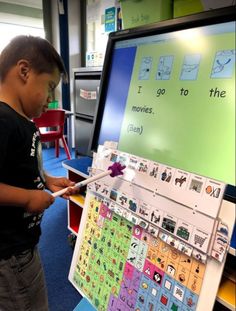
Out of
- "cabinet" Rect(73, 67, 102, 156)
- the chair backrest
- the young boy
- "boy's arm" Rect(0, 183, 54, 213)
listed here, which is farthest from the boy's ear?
the chair backrest

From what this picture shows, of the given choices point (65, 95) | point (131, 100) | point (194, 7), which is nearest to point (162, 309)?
point (131, 100)

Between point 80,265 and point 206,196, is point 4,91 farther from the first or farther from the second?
point 80,265

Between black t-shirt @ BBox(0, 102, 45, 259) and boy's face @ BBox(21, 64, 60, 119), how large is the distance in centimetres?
4

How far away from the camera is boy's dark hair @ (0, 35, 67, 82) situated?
27.4 inches

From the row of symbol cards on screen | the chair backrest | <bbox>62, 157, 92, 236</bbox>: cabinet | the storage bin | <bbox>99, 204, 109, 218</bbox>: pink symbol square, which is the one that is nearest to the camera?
the row of symbol cards on screen

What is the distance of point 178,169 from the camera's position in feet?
2.16

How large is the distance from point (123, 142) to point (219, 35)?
403 mm

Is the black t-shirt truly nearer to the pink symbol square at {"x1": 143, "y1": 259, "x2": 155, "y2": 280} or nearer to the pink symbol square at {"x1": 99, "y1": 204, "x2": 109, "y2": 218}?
the pink symbol square at {"x1": 99, "y1": 204, "x2": 109, "y2": 218}

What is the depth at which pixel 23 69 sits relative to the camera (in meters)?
0.69

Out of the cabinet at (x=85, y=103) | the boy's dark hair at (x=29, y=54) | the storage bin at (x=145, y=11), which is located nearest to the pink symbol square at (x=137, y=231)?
the boy's dark hair at (x=29, y=54)

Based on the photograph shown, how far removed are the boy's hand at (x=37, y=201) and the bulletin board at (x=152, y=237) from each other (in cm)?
23

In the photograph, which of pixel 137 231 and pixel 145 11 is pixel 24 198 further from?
pixel 145 11

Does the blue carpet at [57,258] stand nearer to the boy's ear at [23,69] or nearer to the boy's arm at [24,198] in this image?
the boy's arm at [24,198]

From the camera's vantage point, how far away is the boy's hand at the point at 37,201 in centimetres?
69
